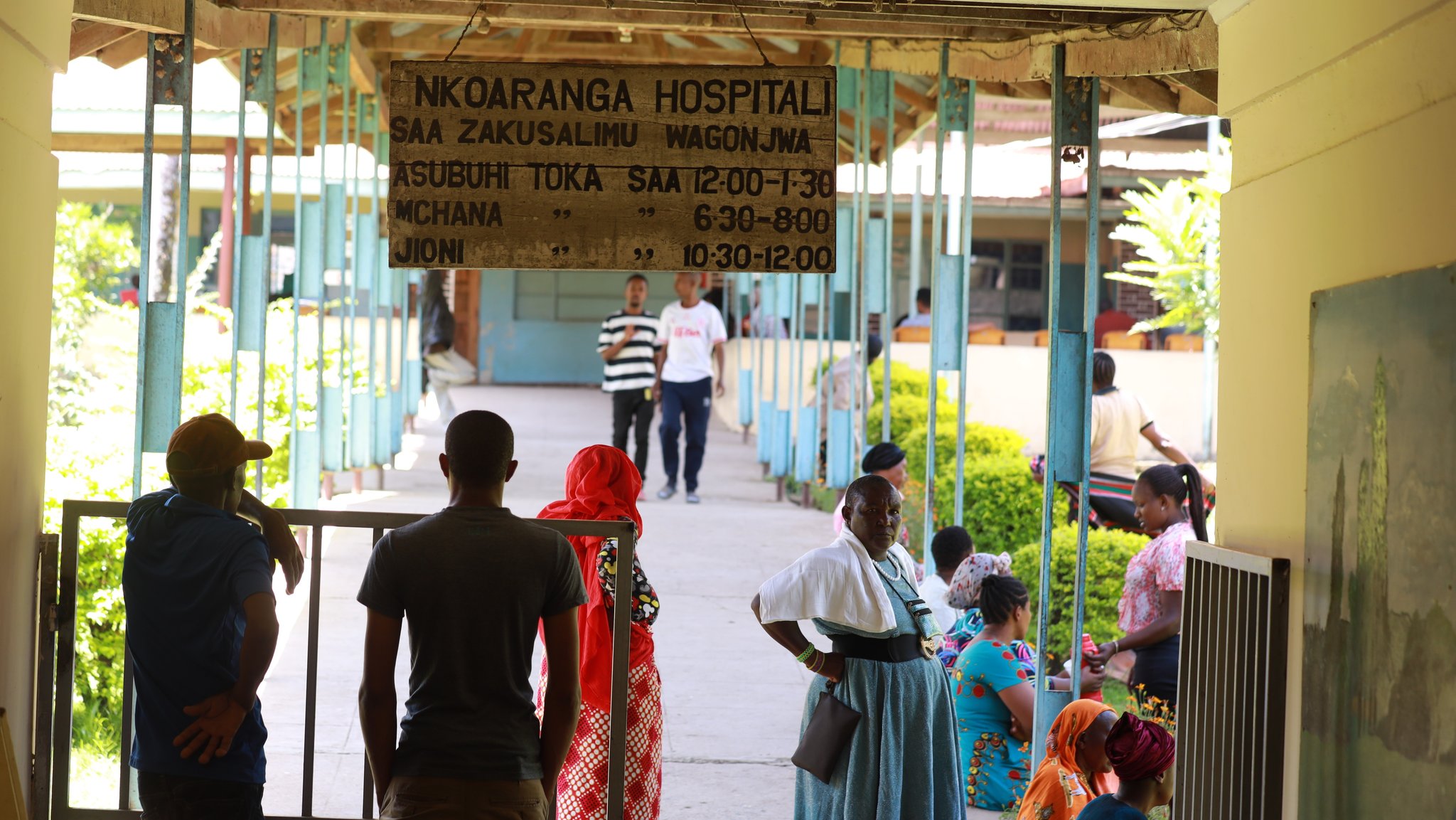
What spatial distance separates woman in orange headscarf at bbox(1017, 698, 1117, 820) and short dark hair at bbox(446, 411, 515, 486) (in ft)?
6.78

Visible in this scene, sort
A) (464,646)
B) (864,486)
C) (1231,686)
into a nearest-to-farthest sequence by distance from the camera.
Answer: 1. (464,646)
2. (1231,686)
3. (864,486)

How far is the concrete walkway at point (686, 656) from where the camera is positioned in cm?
589

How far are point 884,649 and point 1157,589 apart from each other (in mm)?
1946

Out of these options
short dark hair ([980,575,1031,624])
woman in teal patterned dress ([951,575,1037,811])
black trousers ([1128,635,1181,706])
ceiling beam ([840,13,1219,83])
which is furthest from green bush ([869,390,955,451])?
short dark hair ([980,575,1031,624])

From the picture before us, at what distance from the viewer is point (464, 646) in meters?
3.28

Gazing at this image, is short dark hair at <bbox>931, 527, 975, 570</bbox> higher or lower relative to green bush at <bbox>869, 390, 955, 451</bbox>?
lower

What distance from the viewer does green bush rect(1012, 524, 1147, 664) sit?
810 centimetres

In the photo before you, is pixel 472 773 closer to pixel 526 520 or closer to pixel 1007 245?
pixel 526 520

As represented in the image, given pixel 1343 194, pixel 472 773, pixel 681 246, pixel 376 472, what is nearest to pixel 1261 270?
pixel 1343 194

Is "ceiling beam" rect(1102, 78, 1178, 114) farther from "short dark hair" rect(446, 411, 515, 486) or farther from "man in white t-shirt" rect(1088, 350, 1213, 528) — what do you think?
"short dark hair" rect(446, 411, 515, 486)

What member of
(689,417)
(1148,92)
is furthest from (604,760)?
(689,417)

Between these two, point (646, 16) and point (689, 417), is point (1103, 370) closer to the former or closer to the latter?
point (646, 16)

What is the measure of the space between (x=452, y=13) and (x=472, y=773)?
3.55 m

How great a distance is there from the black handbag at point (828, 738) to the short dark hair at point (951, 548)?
1733mm
